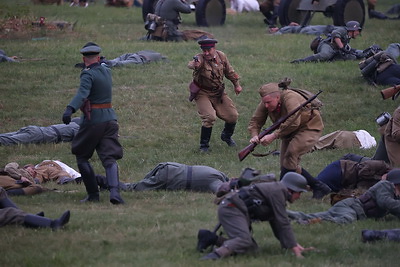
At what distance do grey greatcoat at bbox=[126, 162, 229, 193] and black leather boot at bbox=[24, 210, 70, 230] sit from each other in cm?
238

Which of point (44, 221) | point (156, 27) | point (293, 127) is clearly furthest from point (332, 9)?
point (44, 221)

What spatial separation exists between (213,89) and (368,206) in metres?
5.14

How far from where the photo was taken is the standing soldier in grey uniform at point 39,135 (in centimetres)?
1523

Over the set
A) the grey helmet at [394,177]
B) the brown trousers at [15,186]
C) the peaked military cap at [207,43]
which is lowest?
the brown trousers at [15,186]

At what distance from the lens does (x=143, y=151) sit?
15.2 metres

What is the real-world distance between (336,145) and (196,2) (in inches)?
539

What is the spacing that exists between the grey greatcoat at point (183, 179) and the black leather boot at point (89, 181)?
823 mm

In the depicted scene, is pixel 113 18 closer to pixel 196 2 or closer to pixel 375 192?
pixel 196 2

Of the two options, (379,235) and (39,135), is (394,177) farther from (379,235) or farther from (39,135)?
(39,135)

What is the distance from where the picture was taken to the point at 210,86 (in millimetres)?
14711

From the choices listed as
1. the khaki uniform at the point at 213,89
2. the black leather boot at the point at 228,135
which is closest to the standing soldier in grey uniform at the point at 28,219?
the khaki uniform at the point at 213,89

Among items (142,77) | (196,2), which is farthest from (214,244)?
(196,2)

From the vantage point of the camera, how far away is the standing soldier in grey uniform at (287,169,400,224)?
9.86 metres

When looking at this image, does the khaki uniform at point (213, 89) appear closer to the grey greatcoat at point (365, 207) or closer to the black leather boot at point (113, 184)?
the black leather boot at point (113, 184)
